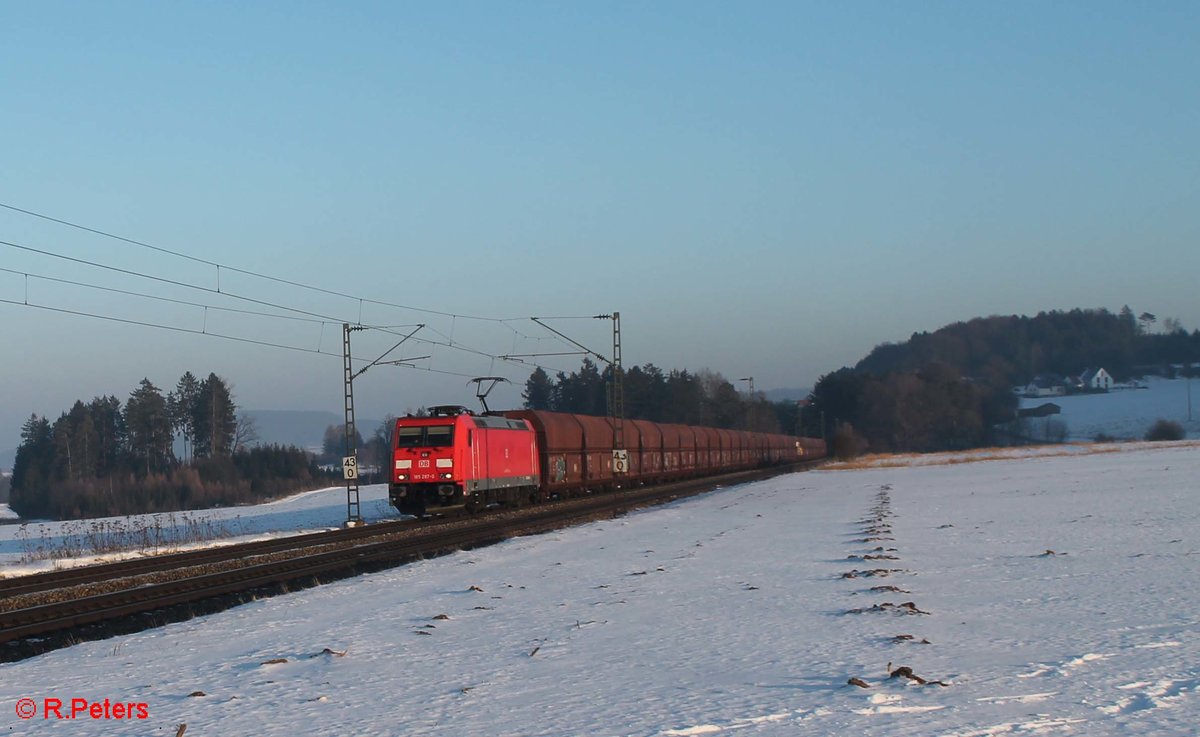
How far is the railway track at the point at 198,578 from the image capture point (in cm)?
1429

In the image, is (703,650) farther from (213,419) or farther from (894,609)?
(213,419)

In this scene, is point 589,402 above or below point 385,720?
above

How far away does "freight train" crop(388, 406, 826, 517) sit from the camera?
111 feet

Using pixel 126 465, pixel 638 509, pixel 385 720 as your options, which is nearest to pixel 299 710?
pixel 385 720

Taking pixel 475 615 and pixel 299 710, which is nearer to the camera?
pixel 299 710

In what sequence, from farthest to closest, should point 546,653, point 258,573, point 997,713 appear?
point 258,573
point 546,653
point 997,713

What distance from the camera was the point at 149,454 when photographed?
115438 millimetres

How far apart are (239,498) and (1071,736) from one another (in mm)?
101304

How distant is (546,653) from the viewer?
391 inches

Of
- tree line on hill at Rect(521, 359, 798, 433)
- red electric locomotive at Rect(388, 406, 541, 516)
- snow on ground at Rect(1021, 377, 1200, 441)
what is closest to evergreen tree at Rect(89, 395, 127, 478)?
tree line on hill at Rect(521, 359, 798, 433)

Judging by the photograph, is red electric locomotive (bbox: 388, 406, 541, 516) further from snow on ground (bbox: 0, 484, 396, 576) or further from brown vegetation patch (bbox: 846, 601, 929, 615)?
brown vegetation patch (bbox: 846, 601, 929, 615)

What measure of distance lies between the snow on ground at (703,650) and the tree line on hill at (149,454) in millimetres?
92946

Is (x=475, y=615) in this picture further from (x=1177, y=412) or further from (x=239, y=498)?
(x=1177, y=412)

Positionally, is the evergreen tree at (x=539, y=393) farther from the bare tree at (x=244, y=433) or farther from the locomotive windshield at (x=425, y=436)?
the locomotive windshield at (x=425, y=436)
